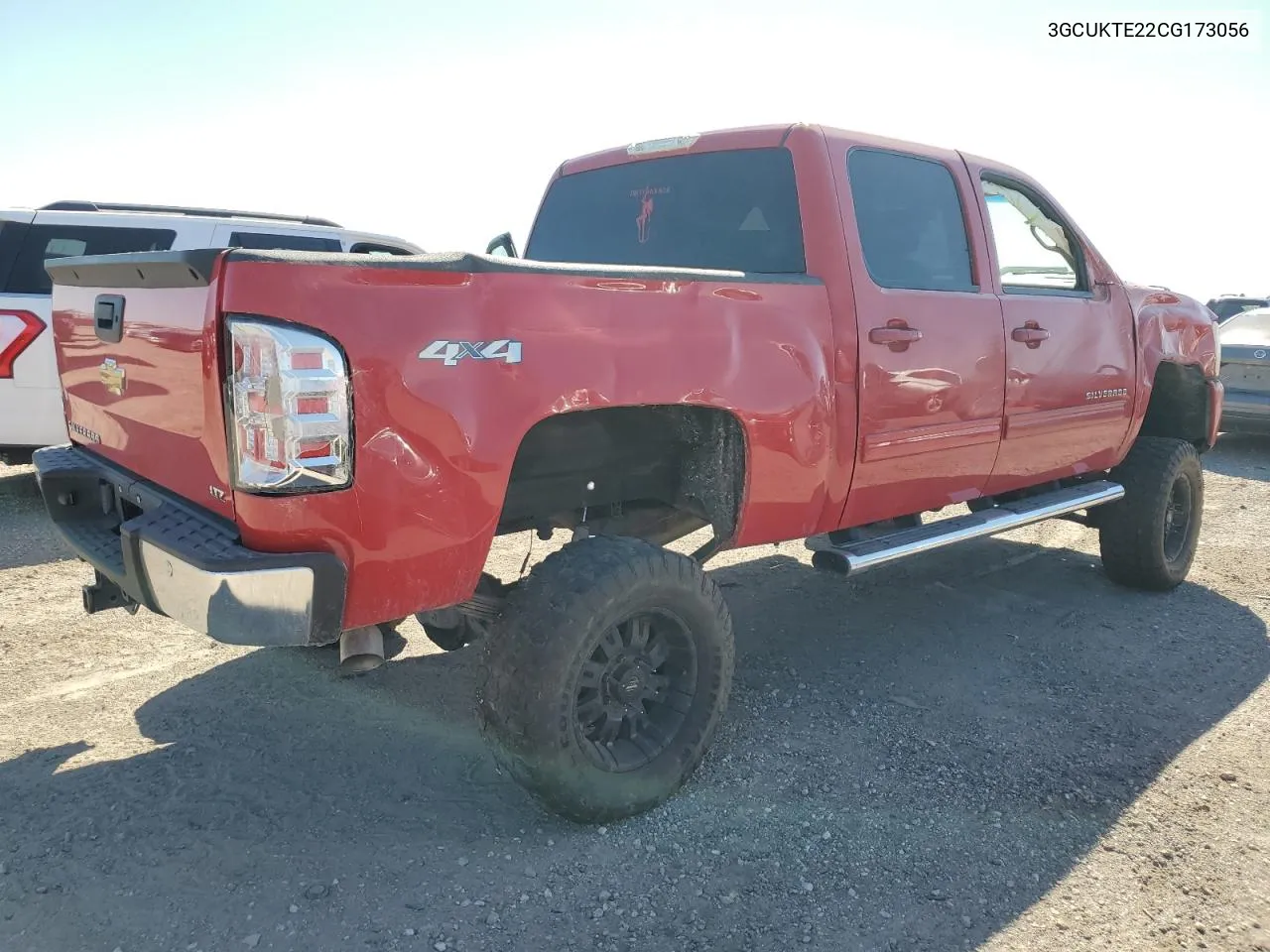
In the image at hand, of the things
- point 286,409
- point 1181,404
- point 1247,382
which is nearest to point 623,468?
point 286,409

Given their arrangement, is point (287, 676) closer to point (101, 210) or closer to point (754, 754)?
point (754, 754)

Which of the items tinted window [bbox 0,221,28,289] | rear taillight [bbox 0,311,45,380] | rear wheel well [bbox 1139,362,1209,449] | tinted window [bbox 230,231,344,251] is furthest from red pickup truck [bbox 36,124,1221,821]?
tinted window [bbox 0,221,28,289]

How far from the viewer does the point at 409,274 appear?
7.17ft

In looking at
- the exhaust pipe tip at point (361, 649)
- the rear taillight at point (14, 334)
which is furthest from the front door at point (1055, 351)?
the rear taillight at point (14, 334)

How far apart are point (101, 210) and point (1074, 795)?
295 inches

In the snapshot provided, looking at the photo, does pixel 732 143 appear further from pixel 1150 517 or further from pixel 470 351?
pixel 1150 517

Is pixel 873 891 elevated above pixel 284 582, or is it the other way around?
pixel 284 582

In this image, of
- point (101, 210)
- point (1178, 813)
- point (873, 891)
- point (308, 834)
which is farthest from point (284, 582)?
point (101, 210)

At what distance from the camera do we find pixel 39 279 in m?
6.35

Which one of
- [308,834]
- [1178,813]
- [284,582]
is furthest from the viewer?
[1178,813]

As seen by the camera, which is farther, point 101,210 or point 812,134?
point 101,210

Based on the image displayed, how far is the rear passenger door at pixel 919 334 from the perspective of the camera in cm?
332

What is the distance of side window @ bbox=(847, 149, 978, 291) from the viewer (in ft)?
11.4

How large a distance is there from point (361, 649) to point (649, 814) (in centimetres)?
100
